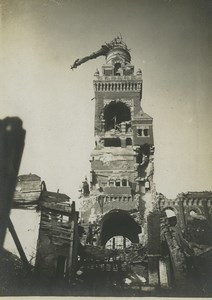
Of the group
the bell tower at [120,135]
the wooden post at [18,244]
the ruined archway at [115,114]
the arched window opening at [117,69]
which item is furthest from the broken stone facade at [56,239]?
the arched window opening at [117,69]

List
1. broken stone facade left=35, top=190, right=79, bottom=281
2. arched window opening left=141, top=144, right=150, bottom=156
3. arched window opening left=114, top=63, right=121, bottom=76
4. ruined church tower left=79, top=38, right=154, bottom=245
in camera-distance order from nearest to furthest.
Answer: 1. broken stone facade left=35, top=190, right=79, bottom=281
2. ruined church tower left=79, top=38, right=154, bottom=245
3. arched window opening left=141, top=144, right=150, bottom=156
4. arched window opening left=114, top=63, right=121, bottom=76

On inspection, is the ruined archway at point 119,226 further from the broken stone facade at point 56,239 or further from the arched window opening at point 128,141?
the broken stone facade at point 56,239

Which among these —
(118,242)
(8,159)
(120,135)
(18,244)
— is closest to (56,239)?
(18,244)

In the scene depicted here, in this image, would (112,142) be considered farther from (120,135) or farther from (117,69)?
(117,69)

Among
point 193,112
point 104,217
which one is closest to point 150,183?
point 104,217

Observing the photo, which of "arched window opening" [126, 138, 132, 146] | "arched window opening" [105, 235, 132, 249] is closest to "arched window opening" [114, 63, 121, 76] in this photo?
"arched window opening" [126, 138, 132, 146]

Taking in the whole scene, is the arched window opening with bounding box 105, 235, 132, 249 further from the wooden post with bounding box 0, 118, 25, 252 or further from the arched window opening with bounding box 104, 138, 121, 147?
the wooden post with bounding box 0, 118, 25, 252
